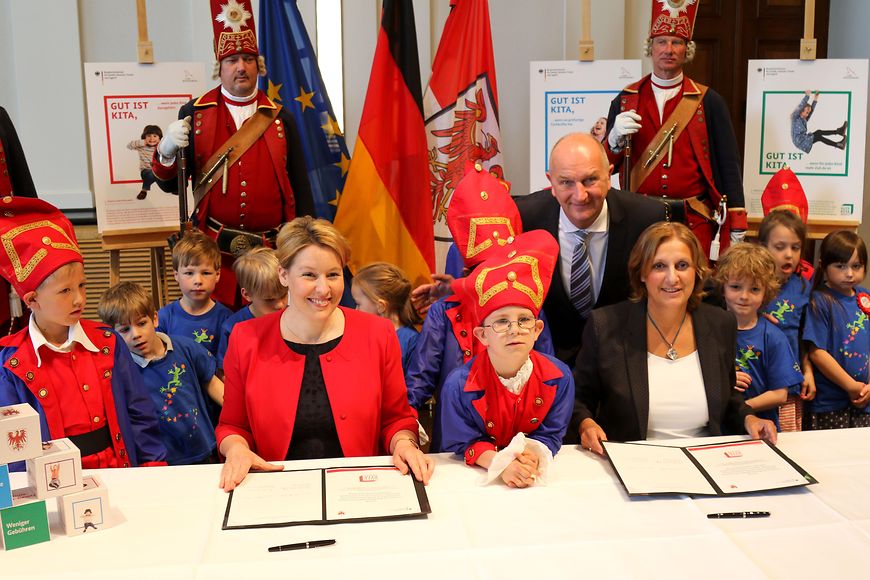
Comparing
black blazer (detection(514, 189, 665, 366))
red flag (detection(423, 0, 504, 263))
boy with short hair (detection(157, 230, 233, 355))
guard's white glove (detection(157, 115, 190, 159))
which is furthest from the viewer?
red flag (detection(423, 0, 504, 263))

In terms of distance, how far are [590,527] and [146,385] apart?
154 cm

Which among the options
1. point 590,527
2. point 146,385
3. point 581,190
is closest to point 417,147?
point 581,190

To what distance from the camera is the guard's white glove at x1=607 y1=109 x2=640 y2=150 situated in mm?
3746

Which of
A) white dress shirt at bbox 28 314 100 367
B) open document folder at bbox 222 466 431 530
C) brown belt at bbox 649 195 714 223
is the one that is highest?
brown belt at bbox 649 195 714 223

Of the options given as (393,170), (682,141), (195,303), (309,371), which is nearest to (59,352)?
(309,371)

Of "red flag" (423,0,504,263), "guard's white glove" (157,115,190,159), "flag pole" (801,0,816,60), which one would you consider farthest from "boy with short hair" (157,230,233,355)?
"flag pole" (801,0,816,60)

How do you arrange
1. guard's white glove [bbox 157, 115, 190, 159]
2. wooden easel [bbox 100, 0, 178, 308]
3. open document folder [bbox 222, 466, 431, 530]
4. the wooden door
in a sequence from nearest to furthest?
open document folder [bbox 222, 466, 431, 530] < guard's white glove [bbox 157, 115, 190, 159] < wooden easel [bbox 100, 0, 178, 308] < the wooden door

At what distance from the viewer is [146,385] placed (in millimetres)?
2660

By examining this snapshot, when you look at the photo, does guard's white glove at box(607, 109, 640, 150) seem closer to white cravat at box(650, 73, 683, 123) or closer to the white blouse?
white cravat at box(650, 73, 683, 123)

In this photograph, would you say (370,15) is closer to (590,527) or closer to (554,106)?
(554,106)

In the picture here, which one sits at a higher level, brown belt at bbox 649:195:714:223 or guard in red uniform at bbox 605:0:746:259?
guard in red uniform at bbox 605:0:746:259

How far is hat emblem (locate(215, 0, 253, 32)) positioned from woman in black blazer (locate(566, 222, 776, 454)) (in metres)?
1.99

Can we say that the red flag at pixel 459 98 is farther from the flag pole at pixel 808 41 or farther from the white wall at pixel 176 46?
the flag pole at pixel 808 41

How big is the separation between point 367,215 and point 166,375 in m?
1.88
